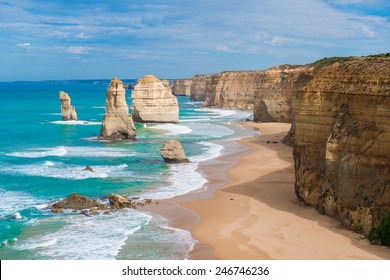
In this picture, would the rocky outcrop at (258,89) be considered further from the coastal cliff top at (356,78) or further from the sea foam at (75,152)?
the coastal cliff top at (356,78)

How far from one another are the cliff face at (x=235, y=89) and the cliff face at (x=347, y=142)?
92.6 meters

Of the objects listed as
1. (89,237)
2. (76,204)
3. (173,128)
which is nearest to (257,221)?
(89,237)

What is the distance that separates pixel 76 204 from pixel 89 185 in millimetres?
6338

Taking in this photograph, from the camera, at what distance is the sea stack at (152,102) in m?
78.1

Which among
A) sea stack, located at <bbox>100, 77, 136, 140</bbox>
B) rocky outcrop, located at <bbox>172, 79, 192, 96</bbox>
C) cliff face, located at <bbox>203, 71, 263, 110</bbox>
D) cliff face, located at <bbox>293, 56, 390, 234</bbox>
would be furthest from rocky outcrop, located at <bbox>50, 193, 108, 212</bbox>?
rocky outcrop, located at <bbox>172, 79, 192, 96</bbox>

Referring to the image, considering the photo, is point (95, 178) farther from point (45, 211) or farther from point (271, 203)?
point (271, 203)

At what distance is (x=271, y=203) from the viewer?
28922 mm

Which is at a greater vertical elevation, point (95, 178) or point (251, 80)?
point (251, 80)

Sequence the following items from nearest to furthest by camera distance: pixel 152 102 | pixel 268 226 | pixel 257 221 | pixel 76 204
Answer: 1. pixel 268 226
2. pixel 257 221
3. pixel 76 204
4. pixel 152 102

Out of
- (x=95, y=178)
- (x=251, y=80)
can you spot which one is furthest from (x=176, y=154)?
(x=251, y=80)

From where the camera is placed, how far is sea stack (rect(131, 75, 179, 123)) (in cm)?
7806

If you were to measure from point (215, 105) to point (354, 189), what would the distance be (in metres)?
106

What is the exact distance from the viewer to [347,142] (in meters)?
23.3

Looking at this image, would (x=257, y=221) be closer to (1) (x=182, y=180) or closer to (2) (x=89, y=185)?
(1) (x=182, y=180)
